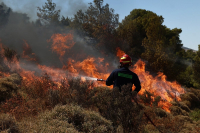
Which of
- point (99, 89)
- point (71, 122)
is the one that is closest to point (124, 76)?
point (71, 122)

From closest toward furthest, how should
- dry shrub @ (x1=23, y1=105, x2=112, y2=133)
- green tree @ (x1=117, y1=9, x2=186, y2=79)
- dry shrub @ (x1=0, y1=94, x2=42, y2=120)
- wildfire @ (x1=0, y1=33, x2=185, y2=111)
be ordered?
dry shrub @ (x1=23, y1=105, x2=112, y2=133)
dry shrub @ (x1=0, y1=94, x2=42, y2=120)
wildfire @ (x1=0, y1=33, x2=185, y2=111)
green tree @ (x1=117, y1=9, x2=186, y2=79)

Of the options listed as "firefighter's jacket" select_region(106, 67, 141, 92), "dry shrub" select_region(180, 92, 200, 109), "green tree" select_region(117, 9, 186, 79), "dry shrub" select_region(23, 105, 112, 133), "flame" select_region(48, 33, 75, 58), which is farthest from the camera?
"flame" select_region(48, 33, 75, 58)

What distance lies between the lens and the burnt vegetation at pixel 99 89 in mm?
4164

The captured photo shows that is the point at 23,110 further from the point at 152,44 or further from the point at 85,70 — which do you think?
the point at 152,44

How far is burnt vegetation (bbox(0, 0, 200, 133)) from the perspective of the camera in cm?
416

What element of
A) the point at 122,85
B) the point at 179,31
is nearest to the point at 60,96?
the point at 122,85

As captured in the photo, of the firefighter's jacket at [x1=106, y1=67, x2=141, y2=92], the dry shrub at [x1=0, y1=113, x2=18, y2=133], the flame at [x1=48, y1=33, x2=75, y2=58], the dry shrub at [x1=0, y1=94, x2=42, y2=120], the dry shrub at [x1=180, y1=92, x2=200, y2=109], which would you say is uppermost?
the flame at [x1=48, y1=33, x2=75, y2=58]

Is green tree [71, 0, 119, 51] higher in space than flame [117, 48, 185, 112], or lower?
higher

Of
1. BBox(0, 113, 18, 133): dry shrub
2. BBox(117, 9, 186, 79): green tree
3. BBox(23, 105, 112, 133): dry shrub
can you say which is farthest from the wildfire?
BBox(0, 113, 18, 133): dry shrub

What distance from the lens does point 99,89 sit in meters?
9.07

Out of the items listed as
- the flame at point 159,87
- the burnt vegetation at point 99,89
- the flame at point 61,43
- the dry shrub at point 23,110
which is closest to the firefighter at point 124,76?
the burnt vegetation at point 99,89

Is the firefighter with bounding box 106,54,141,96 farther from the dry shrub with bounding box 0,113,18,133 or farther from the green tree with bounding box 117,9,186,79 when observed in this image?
the green tree with bounding box 117,9,186,79

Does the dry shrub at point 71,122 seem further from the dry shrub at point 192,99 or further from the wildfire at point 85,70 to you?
the dry shrub at point 192,99

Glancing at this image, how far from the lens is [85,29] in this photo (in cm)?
2308
